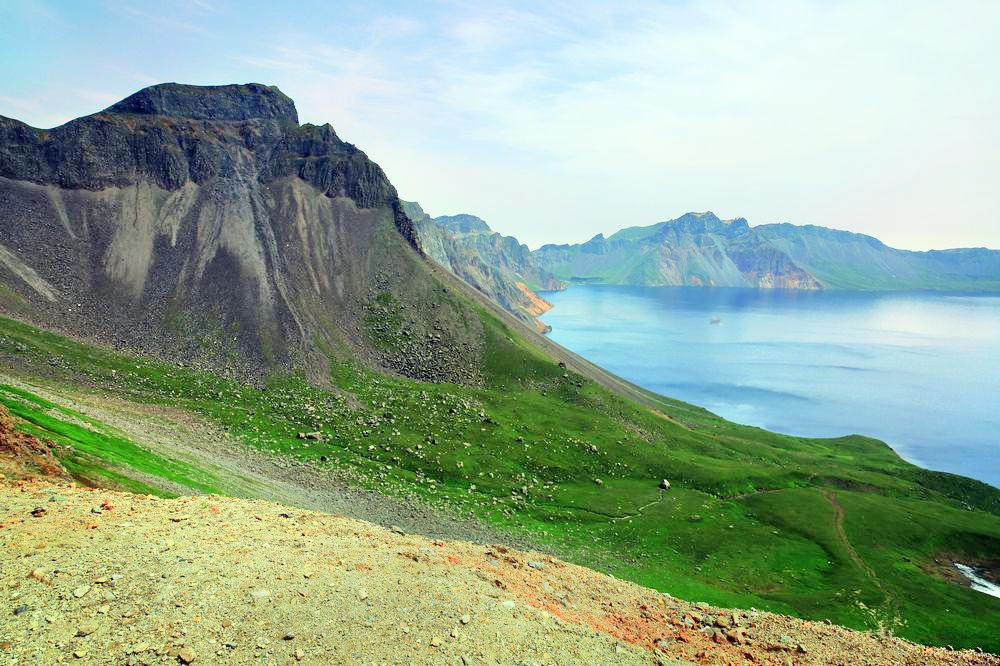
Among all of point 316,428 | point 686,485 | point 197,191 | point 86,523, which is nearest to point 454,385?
point 316,428

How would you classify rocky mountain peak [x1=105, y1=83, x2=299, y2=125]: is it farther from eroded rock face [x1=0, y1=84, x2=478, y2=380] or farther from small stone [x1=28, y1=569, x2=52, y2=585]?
small stone [x1=28, y1=569, x2=52, y2=585]

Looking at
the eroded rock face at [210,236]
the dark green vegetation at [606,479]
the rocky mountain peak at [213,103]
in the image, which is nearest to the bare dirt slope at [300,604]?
the dark green vegetation at [606,479]

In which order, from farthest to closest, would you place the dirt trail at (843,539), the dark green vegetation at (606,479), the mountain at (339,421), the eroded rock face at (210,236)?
the eroded rock face at (210,236), the dirt trail at (843,539), the dark green vegetation at (606,479), the mountain at (339,421)

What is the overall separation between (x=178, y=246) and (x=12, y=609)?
99.0m

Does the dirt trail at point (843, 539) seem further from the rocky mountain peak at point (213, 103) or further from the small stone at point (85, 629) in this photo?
the rocky mountain peak at point (213, 103)

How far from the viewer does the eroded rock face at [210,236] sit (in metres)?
89.8

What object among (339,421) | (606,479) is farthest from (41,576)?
(606,479)

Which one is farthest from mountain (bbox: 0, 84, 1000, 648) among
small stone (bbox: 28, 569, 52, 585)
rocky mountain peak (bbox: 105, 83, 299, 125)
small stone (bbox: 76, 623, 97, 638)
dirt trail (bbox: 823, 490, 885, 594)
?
rocky mountain peak (bbox: 105, 83, 299, 125)

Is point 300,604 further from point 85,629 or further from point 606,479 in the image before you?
point 606,479

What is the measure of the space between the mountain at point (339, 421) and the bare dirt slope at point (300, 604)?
24 centimetres

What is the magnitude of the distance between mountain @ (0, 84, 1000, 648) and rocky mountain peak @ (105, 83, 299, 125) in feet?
2.17

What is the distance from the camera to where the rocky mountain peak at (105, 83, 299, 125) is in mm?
120000

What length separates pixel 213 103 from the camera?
128 m

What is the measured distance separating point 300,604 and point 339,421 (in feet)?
192
